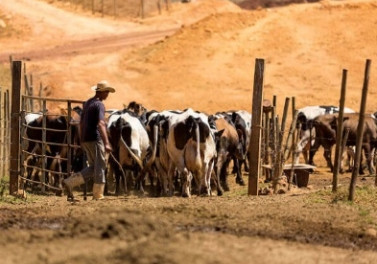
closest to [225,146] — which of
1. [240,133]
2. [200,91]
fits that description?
[240,133]

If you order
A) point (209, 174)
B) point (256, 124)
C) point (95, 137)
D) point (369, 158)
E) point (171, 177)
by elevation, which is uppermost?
point (256, 124)

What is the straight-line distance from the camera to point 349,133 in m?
25.6

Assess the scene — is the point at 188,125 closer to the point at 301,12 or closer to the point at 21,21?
the point at 301,12

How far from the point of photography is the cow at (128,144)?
68.9ft

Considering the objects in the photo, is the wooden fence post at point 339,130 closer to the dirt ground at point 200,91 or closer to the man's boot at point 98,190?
the dirt ground at point 200,91

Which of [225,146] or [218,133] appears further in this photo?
[225,146]

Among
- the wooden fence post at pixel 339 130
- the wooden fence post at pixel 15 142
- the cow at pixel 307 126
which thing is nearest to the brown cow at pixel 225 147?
the cow at pixel 307 126

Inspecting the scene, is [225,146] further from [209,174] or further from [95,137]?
[95,137]

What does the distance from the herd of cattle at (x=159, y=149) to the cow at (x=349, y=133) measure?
761 millimetres

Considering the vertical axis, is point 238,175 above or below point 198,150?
below

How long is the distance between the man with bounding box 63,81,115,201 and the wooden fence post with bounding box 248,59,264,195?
267 cm

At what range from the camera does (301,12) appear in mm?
46750

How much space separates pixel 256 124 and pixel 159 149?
17.0ft

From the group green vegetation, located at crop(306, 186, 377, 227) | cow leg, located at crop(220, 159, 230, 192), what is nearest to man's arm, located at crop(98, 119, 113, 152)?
green vegetation, located at crop(306, 186, 377, 227)
